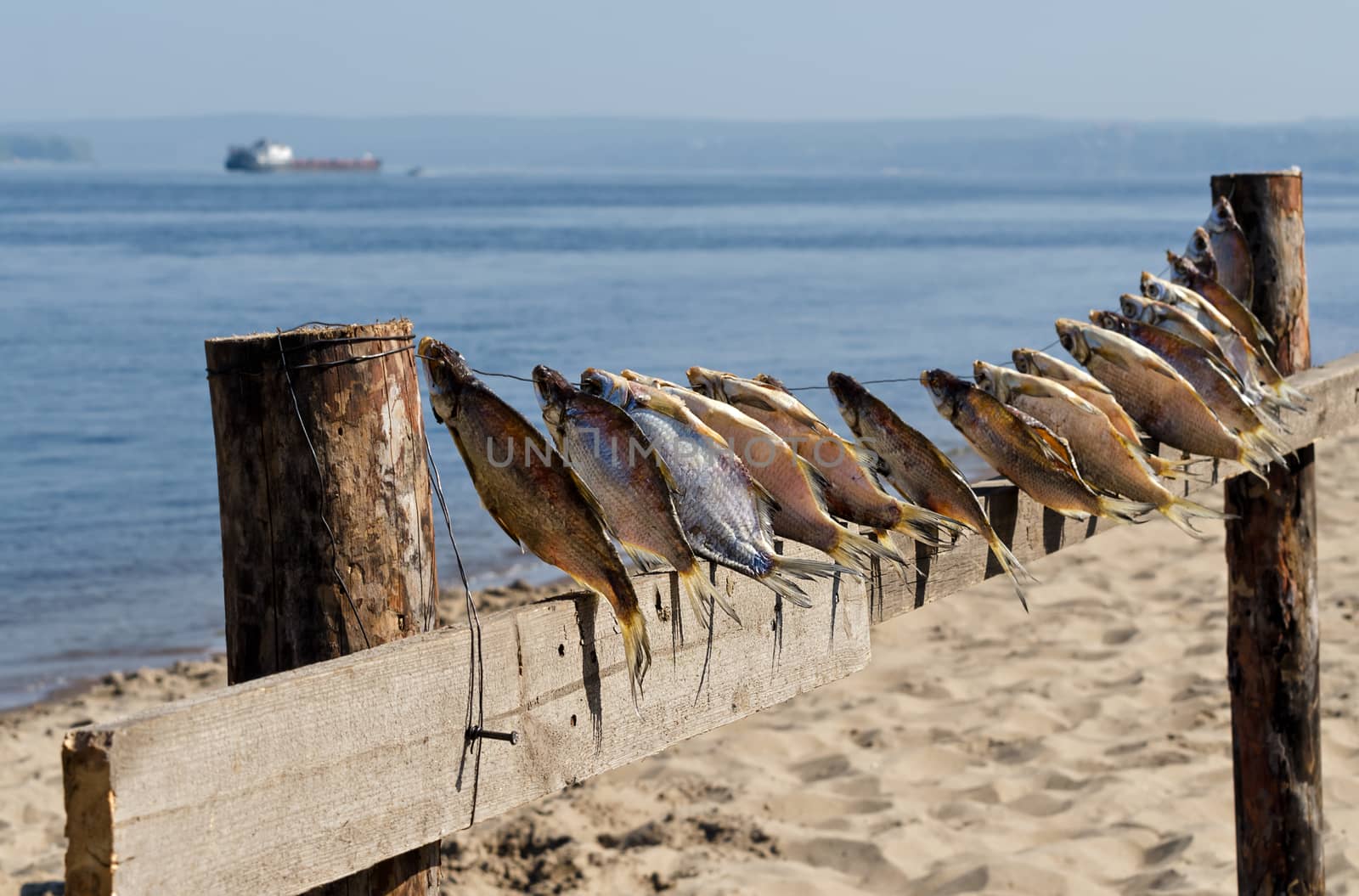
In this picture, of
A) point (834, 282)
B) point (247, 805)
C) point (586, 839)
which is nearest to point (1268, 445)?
point (247, 805)

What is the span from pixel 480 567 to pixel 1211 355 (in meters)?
8.20

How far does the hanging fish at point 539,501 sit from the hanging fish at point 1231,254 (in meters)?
3.26

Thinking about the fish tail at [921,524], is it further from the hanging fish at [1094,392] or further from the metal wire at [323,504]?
the metal wire at [323,504]

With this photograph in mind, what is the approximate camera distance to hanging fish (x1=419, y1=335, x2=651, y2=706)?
198 centimetres

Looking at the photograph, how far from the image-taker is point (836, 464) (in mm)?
2494

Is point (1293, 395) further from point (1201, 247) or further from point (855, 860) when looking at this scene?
point (855, 860)

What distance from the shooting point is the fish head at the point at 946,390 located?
289 cm

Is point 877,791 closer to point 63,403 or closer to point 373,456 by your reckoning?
point 373,456

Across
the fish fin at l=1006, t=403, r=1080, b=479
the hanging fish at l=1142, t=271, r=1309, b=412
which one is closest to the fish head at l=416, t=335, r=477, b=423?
the fish fin at l=1006, t=403, r=1080, b=479


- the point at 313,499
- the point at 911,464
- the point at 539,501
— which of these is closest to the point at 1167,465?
the point at 911,464

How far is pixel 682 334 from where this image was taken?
25.1 metres

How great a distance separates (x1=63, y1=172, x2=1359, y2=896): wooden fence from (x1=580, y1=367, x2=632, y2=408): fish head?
0.31 m

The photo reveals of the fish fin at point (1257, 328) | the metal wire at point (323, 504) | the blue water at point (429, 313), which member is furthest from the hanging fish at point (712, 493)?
the blue water at point (429, 313)

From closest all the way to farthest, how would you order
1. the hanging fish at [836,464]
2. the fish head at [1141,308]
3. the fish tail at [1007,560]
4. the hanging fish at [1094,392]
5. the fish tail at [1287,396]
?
the hanging fish at [836,464]
the fish tail at [1007,560]
the hanging fish at [1094,392]
the fish head at [1141,308]
the fish tail at [1287,396]
